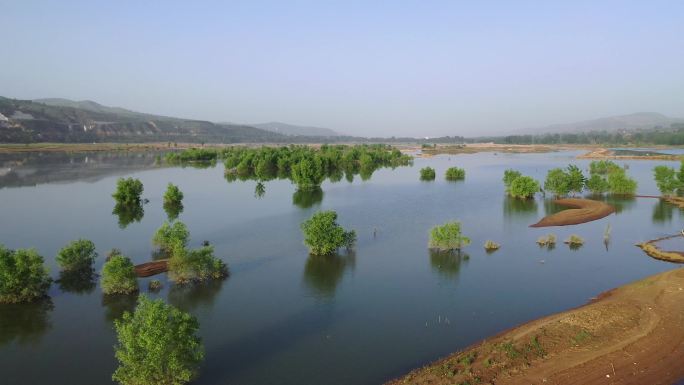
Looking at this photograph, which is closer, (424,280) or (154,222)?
(424,280)

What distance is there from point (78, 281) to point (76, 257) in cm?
157

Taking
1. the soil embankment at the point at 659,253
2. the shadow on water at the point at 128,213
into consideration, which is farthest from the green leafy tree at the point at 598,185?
the shadow on water at the point at 128,213

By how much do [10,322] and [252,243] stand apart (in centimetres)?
1729

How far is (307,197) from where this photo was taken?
62.0 m

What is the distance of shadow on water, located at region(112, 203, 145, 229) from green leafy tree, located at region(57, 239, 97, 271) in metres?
14.1

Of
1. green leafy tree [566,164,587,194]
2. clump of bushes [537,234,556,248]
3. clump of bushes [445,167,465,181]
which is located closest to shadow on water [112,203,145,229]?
clump of bushes [537,234,556,248]

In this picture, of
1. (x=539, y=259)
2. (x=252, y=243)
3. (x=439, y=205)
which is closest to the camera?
(x=539, y=259)

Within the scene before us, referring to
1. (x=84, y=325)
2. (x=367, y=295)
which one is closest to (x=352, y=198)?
(x=367, y=295)

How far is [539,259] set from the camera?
33.2m

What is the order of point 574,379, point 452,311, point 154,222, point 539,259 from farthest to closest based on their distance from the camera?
point 154,222 → point 539,259 → point 452,311 → point 574,379

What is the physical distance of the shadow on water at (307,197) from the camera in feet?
184

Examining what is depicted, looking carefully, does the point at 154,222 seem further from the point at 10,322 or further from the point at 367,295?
the point at 367,295

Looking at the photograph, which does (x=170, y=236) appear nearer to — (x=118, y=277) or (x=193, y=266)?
(x=193, y=266)

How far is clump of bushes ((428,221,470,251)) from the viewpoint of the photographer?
113 ft
